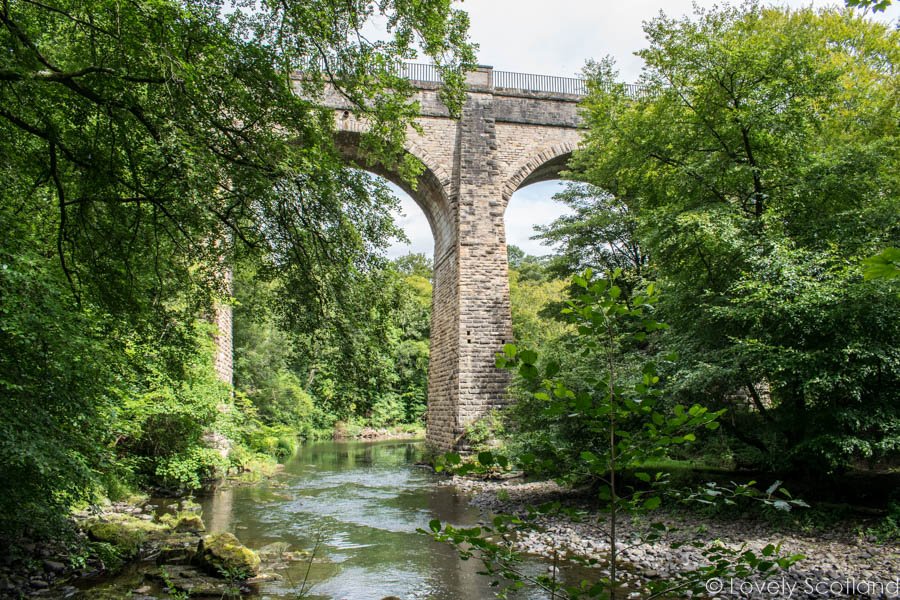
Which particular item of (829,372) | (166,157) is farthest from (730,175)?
(166,157)

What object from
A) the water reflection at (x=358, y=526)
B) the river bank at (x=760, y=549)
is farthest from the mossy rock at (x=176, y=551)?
the river bank at (x=760, y=549)

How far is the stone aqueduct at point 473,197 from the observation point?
44.7 ft

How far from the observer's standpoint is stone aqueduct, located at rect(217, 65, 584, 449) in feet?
44.7

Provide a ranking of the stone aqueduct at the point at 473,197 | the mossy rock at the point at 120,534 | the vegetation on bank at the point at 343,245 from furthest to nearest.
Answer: the stone aqueduct at the point at 473,197, the mossy rock at the point at 120,534, the vegetation on bank at the point at 343,245

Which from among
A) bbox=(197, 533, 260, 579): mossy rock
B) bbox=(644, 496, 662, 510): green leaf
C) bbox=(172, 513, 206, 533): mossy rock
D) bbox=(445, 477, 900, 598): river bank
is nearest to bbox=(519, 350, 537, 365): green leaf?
bbox=(644, 496, 662, 510): green leaf

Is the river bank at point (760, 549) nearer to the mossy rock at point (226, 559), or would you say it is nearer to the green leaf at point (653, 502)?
the green leaf at point (653, 502)

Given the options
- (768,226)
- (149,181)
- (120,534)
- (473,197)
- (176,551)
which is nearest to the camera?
(149,181)

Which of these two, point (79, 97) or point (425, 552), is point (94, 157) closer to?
point (79, 97)

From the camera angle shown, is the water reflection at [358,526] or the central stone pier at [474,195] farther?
the central stone pier at [474,195]

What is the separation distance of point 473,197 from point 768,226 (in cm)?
819

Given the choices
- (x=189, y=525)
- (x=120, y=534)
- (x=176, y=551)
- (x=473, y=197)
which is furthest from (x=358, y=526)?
(x=473, y=197)

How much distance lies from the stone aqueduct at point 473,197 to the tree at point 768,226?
4702mm

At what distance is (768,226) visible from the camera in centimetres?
695

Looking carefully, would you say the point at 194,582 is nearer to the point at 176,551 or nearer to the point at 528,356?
the point at 176,551
